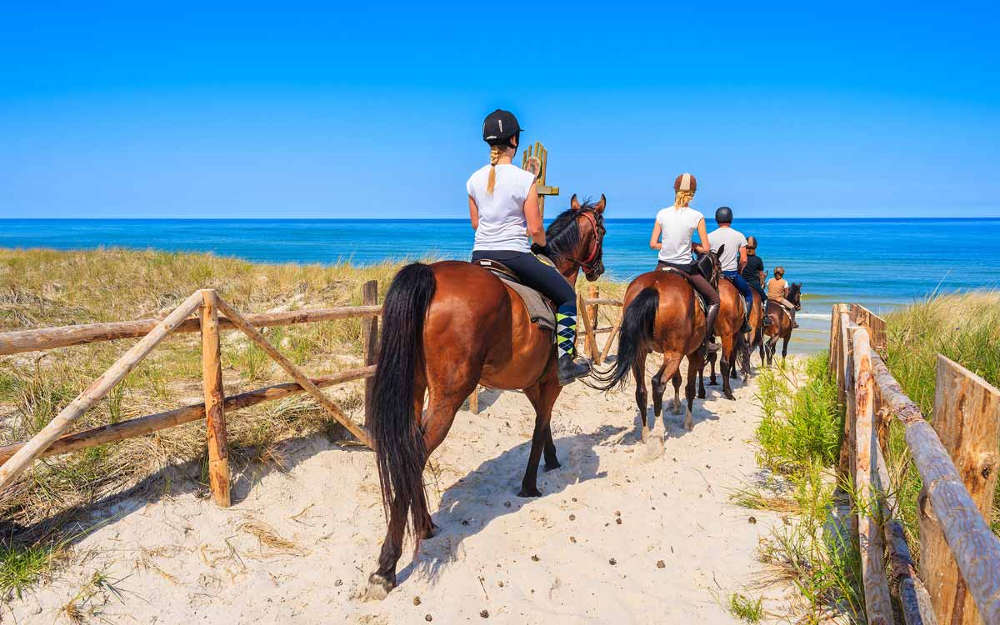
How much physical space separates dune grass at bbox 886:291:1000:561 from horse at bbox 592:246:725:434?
6.88 ft

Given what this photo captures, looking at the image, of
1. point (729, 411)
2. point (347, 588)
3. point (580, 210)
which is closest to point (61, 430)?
point (347, 588)

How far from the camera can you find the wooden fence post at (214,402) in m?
4.31

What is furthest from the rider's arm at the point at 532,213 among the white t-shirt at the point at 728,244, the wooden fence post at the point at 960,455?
the white t-shirt at the point at 728,244

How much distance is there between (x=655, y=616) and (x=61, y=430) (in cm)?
357

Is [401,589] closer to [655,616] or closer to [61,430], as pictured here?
[655,616]

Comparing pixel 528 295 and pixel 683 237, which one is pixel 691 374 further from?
pixel 528 295

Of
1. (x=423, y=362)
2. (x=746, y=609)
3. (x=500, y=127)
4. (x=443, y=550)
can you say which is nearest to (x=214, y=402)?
(x=423, y=362)

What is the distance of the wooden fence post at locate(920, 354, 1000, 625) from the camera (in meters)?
2.21

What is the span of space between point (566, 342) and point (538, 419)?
2.94 feet

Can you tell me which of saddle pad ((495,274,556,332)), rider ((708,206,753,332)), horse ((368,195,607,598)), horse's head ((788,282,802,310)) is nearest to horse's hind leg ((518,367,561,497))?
saddle pad ((495,274,556,332))

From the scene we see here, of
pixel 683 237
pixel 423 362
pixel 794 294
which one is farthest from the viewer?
pixel 794 294

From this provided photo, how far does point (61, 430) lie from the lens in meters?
3.44

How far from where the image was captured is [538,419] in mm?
5582

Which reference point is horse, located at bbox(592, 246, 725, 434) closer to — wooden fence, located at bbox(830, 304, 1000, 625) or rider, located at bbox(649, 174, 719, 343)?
rider, located at bbox(649, 174, 719, 343)
